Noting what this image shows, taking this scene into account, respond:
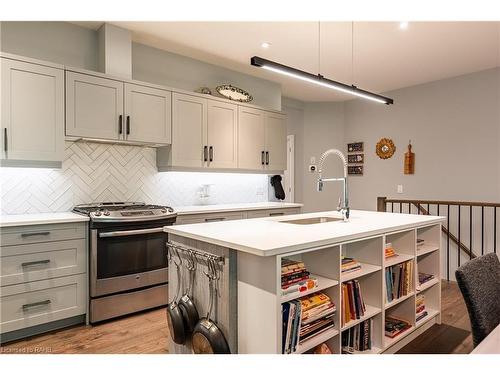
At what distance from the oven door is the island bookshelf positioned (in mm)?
1495

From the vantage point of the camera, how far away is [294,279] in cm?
183

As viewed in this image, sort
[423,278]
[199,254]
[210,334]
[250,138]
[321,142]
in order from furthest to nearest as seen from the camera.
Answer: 1. [321,142]
2. [250,138]
3. [423,278]
4. [199,254]
5. [210,334]

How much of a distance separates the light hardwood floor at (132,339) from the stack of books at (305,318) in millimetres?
912

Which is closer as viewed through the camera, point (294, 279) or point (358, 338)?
point (294, 279)

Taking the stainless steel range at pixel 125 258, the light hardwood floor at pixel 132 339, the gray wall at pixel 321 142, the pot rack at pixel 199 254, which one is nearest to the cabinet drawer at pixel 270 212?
the stainless steel range at pixel 125 258

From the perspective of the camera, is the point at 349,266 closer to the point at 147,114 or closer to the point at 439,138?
the point at 147,114

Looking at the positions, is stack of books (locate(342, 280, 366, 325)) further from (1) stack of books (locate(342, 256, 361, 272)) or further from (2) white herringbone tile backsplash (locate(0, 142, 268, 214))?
(2) white herringbone tile backsplash (locate(0, 142, 268, 214))

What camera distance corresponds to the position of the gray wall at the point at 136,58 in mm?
3055

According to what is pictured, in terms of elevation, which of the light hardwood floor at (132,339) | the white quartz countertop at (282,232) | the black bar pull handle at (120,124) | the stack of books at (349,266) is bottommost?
the light hardwood floor at (132,339)

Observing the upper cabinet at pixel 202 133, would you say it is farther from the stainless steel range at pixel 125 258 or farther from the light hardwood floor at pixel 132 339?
the light hardwood floor at pixel 132 339

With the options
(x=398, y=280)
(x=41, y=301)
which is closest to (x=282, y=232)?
(x=398, y=280)

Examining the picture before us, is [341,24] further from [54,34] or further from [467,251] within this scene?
[467,251]

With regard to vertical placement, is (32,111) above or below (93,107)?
below

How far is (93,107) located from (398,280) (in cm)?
293
